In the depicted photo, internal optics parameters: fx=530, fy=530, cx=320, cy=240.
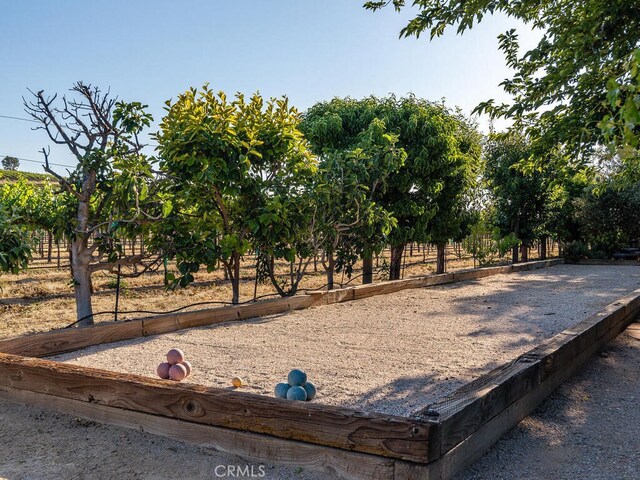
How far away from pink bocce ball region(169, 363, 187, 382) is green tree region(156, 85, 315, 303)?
1.91m

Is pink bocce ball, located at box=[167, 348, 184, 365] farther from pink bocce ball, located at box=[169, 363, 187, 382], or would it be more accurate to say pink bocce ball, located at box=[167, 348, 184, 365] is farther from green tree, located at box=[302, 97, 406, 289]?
green tree, located at box=[302, 97, 406, 289]

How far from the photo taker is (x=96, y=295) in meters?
11.3

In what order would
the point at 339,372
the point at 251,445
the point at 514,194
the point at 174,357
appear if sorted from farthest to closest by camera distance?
the point at 514,194, the point at 339,372, the point at 174,357, the point at 251,445

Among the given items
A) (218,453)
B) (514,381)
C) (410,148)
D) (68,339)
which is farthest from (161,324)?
(410,148)

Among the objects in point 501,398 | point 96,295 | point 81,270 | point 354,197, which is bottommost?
point 96,295

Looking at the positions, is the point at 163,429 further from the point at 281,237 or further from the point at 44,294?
the point at 44,294

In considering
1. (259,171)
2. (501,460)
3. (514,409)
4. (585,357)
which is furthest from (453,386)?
(259,171)

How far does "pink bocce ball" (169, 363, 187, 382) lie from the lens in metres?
3.52

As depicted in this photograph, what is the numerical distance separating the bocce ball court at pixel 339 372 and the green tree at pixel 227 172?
2.53 feet

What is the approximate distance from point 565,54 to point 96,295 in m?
9.91

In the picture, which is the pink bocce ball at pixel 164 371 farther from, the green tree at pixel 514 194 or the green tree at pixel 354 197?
the green tree at pixel 514 194
